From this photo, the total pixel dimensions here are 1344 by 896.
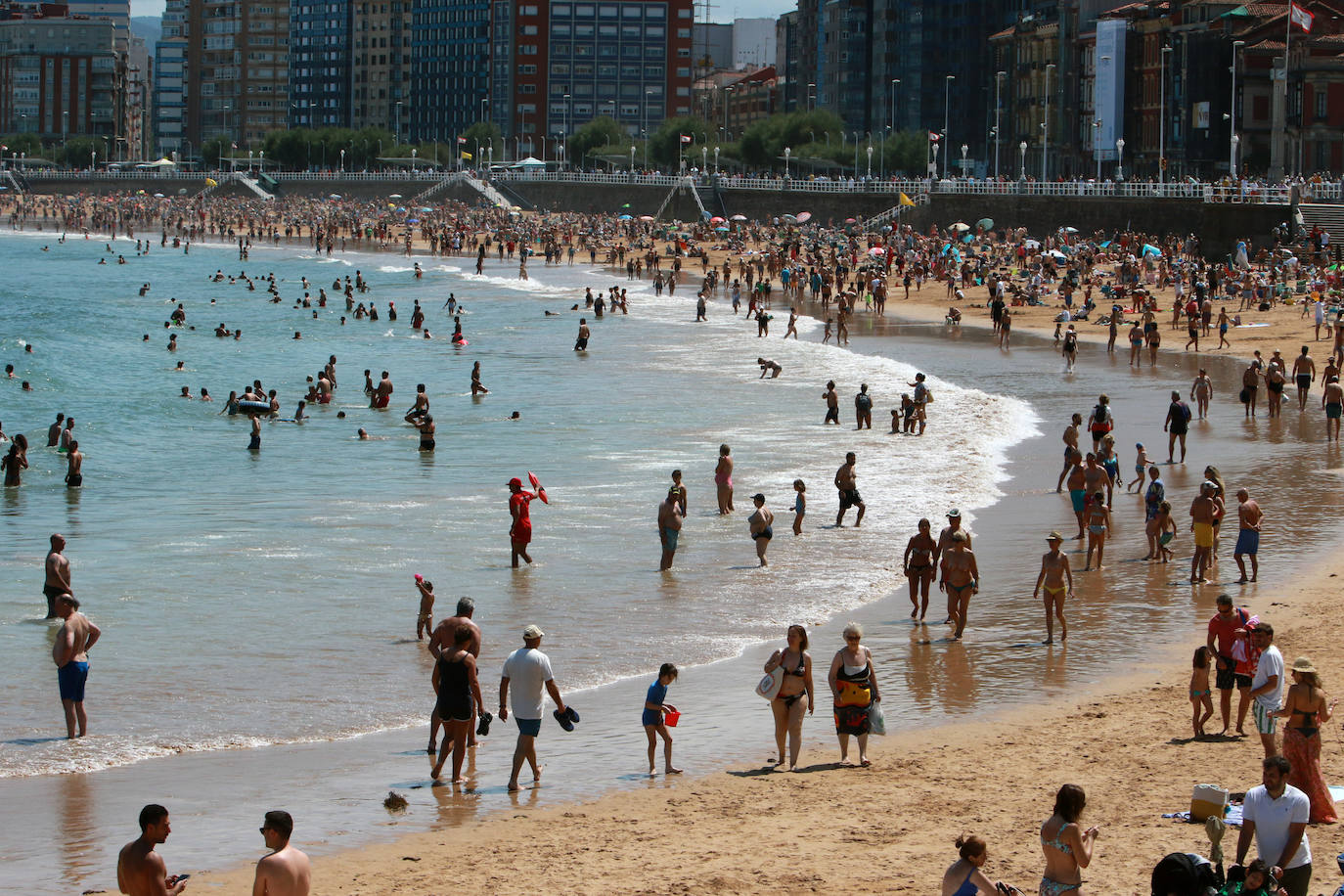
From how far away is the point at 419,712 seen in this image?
1340cm

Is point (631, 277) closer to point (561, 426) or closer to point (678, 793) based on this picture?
point (561, 426)

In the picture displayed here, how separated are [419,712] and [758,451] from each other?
1435 cm

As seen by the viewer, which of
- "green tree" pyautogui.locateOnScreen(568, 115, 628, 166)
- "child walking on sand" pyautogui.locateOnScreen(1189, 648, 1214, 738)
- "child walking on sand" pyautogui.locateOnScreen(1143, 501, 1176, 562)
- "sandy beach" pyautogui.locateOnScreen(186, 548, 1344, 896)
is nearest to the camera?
"sandy beach" pyautogui.locateOnScreen(186, 548, 1344, 896)

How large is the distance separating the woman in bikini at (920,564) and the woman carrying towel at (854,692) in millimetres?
4313

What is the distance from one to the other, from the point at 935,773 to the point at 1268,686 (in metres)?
2.26

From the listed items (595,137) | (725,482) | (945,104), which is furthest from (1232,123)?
(595,137)

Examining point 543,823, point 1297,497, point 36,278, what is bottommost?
point 543,823

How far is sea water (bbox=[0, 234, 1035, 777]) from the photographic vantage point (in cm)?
1428

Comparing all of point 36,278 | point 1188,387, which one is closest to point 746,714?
point 1188,387

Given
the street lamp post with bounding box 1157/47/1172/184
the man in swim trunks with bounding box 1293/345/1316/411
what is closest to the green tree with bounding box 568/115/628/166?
the street lamp post with bounding box 1157/47/1172/184

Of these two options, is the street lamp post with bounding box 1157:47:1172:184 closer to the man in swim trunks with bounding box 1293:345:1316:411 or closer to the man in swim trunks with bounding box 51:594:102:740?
the man in swim trunks with bounding box 1293:345:1316:411

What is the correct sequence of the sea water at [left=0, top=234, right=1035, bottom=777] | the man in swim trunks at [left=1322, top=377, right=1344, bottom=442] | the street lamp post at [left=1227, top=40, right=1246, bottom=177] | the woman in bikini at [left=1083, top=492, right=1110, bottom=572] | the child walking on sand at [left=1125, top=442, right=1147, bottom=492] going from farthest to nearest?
the street lamp post at [left=1227, top=40, right=1246, bottom=177], the man in swim trunks at [left=1322, top=377, right=1344, bottom=442], the child walking on sand at [left=1125, top=442, right=1147, bottom=492], the woman in bikini at [left=1083, top=492, right=1110, bottom=572], the sea water at [left=0, top=234, right=1035, bottom=777]

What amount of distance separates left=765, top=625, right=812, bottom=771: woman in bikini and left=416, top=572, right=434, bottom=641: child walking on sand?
4.12m

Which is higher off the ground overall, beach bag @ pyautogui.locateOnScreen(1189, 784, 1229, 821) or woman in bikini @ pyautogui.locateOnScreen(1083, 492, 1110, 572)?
woman in bikini @ pyautogui.locateOnScreen(1083, 492, 1110, 572)
